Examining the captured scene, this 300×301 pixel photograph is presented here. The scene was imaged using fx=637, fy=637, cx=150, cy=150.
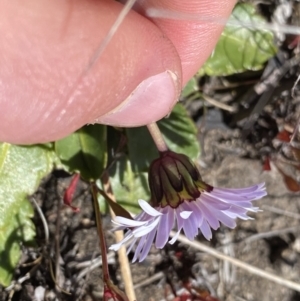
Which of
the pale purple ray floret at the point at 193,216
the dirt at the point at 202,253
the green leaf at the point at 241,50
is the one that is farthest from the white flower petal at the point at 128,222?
the green leaf at the point at 241,50

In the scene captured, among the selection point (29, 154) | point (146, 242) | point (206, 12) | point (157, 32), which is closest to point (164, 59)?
point (157, 32)

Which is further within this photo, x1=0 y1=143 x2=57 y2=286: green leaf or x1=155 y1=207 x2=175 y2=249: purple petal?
x1=0 y1=143 x2=57 y2=286: green leaf

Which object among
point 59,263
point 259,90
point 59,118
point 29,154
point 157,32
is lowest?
point 59,263

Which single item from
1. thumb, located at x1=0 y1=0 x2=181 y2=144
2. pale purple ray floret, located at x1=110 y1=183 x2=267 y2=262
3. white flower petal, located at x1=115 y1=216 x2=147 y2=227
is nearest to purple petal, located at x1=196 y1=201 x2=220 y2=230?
pale purple ray floret, located at x1=110 y1=183 x2=267 y2=262

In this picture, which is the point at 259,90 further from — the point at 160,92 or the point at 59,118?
the point at 59,118

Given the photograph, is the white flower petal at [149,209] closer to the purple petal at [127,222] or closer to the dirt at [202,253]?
the purple petal at [127,222]

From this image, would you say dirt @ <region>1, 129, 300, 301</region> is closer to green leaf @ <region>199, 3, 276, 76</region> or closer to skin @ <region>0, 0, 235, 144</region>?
green leaf @ <region>199, 3, 276, 76</region>

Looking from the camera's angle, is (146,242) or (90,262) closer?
(146,242)
